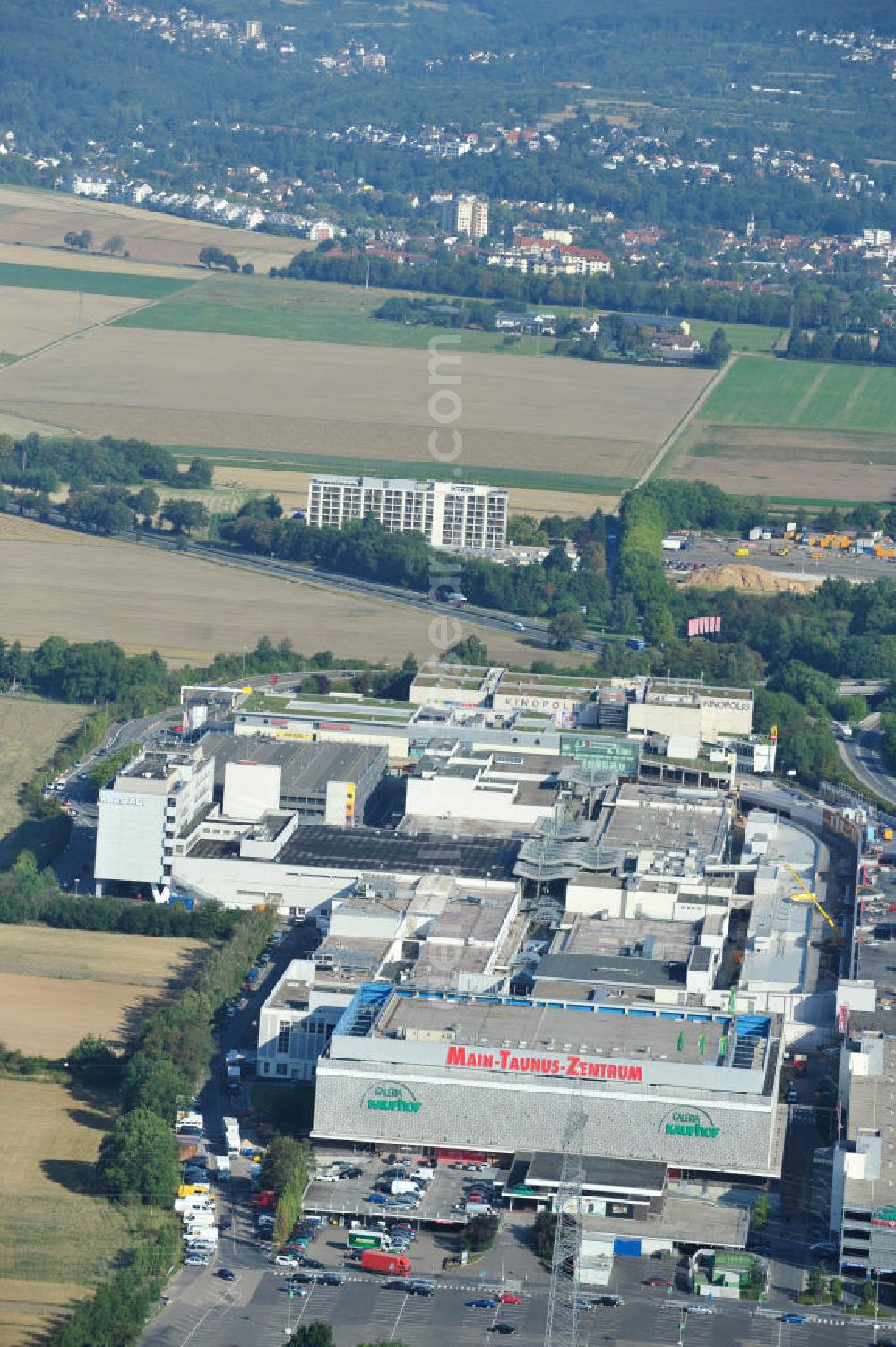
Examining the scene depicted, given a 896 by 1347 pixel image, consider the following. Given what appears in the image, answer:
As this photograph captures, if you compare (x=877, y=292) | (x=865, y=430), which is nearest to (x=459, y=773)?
(x=865, y=430)

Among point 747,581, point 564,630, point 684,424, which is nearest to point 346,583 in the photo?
point 564,630

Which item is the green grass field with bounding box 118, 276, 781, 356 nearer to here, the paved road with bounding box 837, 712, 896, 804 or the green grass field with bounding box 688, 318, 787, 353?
the green grass field with bounding box 688, 318, 787, 353

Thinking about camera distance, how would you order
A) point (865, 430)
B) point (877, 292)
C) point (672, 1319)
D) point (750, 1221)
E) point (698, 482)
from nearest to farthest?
point (672, 1319) < point (750, 1221) < point (698, 482) < point (865, 430) < point (877, 292)

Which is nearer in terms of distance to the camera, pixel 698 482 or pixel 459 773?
pixel 459 773

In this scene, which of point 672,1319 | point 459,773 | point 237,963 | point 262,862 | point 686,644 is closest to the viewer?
point 672,1319

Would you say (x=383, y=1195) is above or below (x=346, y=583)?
below

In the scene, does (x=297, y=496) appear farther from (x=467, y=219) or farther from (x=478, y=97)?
(x=478, y=97)

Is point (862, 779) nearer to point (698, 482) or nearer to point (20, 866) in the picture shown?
point (20, 866)
